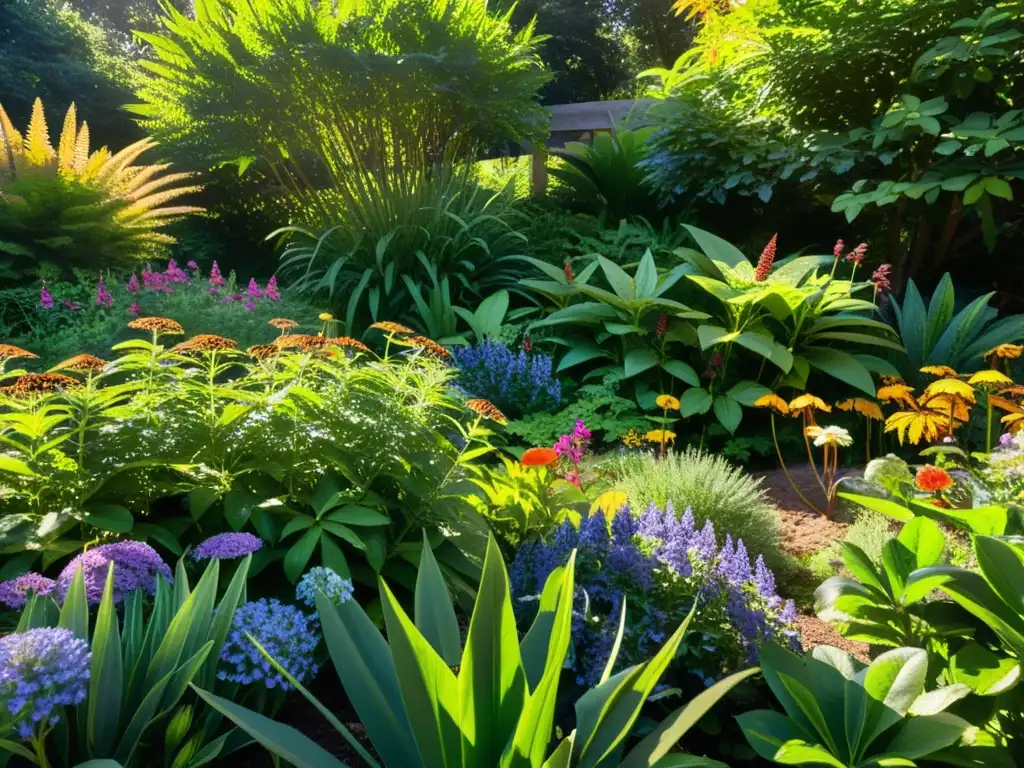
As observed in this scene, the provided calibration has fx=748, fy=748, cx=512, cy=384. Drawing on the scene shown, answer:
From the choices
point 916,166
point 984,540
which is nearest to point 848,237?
point 916,166

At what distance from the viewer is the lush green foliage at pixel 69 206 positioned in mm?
4480

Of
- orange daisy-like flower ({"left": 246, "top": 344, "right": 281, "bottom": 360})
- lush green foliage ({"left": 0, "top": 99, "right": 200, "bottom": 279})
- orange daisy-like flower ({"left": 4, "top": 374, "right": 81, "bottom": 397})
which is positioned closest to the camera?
orange daisy-like flower ({"left": 4, "top": 374, "right": 81, "bottom": 397})

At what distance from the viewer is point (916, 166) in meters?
4.40

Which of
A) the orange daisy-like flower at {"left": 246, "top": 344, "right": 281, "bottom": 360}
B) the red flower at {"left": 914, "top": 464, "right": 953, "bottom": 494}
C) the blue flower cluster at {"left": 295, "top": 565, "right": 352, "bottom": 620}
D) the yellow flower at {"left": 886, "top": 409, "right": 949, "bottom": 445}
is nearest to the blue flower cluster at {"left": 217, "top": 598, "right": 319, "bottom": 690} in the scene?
the blue flower cluster at {"left": 295, "top": 565, "right": 352, "bottom": 620}

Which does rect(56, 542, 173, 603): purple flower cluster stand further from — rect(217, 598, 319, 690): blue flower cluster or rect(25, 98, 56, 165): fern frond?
rect(25, 98, 56, 165): fern frond

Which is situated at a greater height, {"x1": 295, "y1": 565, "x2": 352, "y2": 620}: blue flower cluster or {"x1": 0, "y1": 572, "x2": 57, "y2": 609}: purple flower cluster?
{"x1": 0, "y1": 572, "x2": 57, "y2": 609}: purple flower cluster

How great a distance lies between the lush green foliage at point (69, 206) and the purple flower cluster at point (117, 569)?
12.5 ft

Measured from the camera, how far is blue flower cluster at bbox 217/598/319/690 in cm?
121

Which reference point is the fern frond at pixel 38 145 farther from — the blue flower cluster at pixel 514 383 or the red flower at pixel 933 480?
the red flower at pixel 933 480

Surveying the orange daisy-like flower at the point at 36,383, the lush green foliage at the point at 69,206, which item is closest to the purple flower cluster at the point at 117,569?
the orange daisy-like flower at the point at 36,383

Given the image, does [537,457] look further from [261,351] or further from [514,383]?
[514,383]

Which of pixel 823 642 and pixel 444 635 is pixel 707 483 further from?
pixel 444 635

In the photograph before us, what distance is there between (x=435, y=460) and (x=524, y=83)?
408cm

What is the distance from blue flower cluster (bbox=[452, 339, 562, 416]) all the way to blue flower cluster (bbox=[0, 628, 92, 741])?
2773mm
